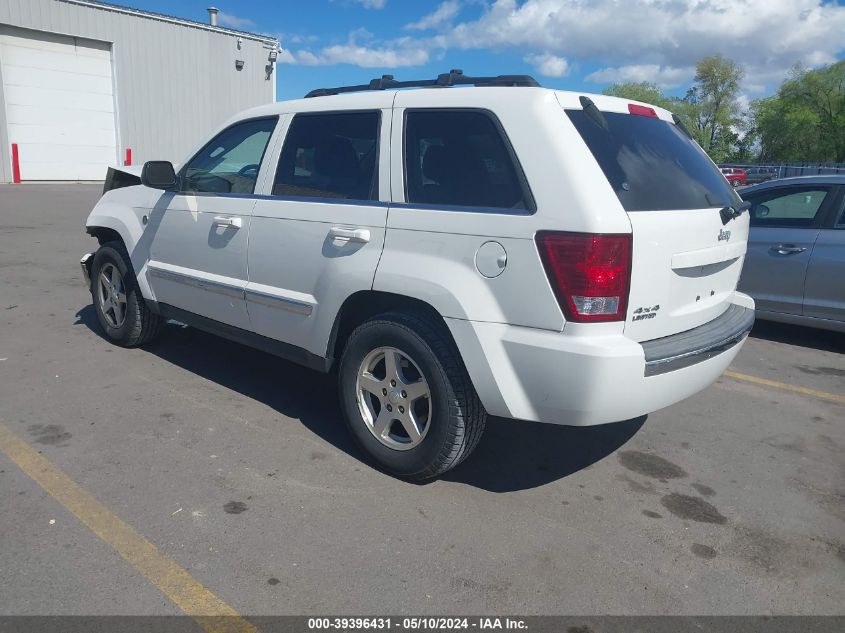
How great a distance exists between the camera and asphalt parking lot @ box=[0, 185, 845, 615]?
8.91 ft

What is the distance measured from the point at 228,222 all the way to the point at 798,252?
5.00 m

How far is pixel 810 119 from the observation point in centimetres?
6206

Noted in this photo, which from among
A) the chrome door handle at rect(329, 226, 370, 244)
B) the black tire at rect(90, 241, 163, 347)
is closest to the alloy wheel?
the chrome door handle at rect(329, 226, 370, 244)

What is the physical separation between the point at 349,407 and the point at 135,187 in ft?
9.06

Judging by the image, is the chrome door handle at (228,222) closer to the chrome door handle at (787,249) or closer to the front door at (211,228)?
the front door at (211,228)

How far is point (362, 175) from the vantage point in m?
3.74

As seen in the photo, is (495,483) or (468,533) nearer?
(468,533)

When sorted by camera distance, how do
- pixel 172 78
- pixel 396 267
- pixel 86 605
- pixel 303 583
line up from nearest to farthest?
pixel 86 605 < pixel 303 583 < pixel 396 267 < pixel 172 78

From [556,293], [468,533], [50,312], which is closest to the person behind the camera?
[556,293]

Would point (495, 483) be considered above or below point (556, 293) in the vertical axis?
below

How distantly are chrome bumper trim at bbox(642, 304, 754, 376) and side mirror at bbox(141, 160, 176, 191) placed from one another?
330 centimetres

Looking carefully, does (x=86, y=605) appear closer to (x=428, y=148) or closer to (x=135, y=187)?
(x=428, y=148)

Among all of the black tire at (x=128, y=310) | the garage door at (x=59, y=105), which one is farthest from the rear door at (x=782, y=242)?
the garage door at (x=59, y=105)

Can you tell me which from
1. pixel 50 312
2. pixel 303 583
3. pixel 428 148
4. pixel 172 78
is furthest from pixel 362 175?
pixel 172 78
